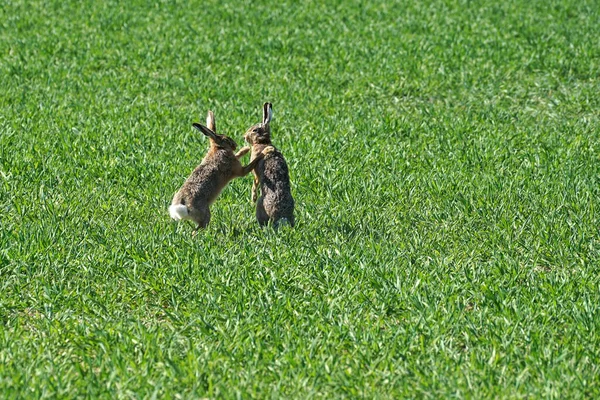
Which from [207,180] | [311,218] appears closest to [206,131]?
[207,180]

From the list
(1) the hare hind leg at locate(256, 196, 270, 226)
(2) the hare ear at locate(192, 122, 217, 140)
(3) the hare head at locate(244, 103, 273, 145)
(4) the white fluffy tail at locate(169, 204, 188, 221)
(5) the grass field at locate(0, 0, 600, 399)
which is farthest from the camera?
(3) the hare head at locate(244, 103, 273, 145)

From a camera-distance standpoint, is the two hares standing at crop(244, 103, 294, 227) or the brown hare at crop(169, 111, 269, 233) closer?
the brown hare at crop(169, 111, 269, 233)

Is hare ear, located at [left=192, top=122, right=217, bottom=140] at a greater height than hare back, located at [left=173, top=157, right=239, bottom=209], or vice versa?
hare ear, located at [left=192, top=122, right=217, bottom=140]

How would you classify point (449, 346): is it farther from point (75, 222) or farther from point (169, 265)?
point (75, 222)

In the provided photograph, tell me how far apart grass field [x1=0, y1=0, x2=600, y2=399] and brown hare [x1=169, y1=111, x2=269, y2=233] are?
18 centimetres

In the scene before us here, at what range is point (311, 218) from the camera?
24.5 feet

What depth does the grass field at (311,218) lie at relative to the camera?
5152 mm

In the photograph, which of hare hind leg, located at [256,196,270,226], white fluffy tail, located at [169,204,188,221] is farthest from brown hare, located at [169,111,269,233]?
hare hind leg, located at [256,196,270,226]

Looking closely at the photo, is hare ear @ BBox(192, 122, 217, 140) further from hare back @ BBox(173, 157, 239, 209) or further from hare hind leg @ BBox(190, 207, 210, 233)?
hare hind leg @ BBox(190, 207, 210, 233)

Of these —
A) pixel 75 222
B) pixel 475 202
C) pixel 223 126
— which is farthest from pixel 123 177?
pixel 475 202

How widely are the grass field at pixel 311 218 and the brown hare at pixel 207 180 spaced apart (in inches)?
7.0

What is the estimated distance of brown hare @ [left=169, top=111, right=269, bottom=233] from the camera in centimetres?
689

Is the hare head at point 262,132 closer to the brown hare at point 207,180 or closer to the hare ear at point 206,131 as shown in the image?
the brown hare at point 207,180

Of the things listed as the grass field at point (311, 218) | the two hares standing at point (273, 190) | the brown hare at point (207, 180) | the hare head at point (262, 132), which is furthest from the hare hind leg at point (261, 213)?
the hare head at point (262, 132)
